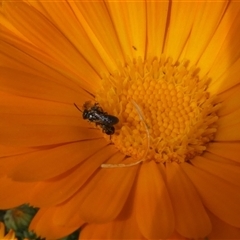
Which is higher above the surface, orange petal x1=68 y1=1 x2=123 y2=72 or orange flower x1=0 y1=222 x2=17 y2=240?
orange petal x1=68 y1=1 x2=123 y2=72

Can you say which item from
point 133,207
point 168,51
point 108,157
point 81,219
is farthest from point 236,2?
point 81,219

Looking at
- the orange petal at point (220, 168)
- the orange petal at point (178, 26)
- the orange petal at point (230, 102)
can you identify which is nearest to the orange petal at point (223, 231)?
the orange petal at point (220, 168)

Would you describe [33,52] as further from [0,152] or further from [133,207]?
[133,207]

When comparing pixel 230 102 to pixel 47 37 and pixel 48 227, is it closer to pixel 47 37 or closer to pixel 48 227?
pixel 47 37

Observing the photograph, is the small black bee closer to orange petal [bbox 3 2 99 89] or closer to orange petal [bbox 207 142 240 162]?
orange petal [bbox 3 2 99 89]

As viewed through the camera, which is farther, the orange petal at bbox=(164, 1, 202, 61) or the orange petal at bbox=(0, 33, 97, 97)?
the orange petal at bbox=(164, 1, 202, 61)

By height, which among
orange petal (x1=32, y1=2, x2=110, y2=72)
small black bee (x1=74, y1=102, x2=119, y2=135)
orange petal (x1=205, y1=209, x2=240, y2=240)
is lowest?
orange petal (x1=205, y1=209, x2=240, y2=240)

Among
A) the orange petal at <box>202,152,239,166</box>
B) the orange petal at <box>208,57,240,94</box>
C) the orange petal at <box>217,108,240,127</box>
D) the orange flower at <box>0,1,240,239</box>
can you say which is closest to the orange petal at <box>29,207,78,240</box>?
the orange flower at <box>0,1,240,239</box>
